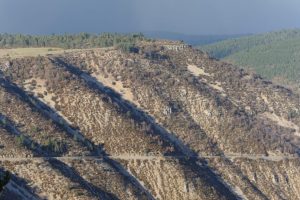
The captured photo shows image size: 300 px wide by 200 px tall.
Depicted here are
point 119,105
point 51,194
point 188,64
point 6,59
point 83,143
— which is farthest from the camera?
point 188,64

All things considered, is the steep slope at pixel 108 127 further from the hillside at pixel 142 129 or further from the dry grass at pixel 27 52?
the dry grass at pixel 27 52

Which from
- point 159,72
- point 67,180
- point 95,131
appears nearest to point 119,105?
point 95,131

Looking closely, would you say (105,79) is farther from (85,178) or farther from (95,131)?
(85,178)

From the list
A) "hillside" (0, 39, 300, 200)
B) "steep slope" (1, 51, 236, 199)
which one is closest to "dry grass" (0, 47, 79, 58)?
"hillside" (0, 39, 300, 200)

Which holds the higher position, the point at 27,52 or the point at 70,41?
the point at 70,41

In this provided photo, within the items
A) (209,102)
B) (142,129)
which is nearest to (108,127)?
(142,129)

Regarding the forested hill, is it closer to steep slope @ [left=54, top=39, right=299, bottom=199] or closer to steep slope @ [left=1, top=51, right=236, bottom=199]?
steep slope @ [left=54, top=39, right=299, bottom=199]

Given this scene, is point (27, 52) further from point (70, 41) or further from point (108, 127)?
point (108, 127)

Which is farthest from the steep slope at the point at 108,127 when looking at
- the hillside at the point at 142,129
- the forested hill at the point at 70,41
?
the forested hill at the point at 70,41
